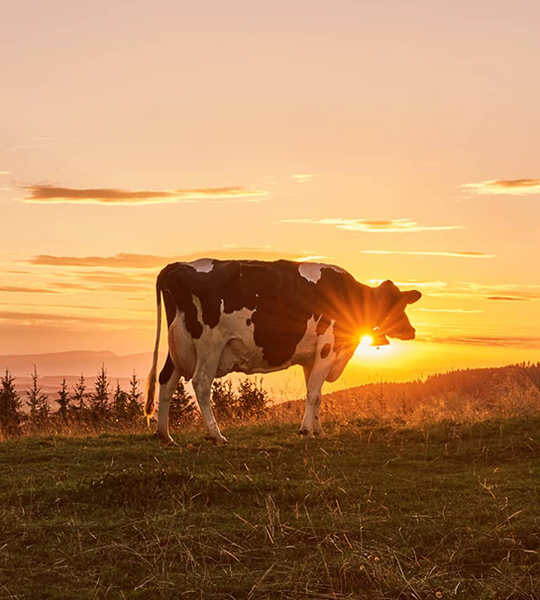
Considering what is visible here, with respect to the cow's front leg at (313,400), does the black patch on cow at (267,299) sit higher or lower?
higher

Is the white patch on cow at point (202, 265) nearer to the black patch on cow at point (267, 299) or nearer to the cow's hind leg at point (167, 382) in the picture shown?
the black patch on cow at point (267, 299)

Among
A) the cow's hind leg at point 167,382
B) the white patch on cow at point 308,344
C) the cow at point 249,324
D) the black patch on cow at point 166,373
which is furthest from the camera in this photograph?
the white patch on cow at point 308,344

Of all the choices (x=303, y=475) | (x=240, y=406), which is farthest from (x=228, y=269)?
(x=240, y=406)

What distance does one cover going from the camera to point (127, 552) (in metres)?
9.32

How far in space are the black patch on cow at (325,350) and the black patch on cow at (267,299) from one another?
28 centimetres

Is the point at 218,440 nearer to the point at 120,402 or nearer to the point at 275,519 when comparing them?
the point at 275,519

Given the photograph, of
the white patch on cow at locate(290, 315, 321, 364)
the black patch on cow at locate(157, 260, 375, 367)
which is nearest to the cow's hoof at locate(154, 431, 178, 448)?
the black patch on cow at locate(157, 260, 375, 367)

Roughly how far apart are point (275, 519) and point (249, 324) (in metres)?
6.82

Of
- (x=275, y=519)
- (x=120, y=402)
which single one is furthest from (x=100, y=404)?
(x=275, y=519)

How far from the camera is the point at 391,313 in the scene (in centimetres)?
1978

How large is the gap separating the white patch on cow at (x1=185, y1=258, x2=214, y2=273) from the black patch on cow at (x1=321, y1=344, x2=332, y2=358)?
2.82m

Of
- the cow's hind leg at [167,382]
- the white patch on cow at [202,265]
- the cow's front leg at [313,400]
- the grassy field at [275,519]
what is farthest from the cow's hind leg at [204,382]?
the cow's front leg at [313,400]

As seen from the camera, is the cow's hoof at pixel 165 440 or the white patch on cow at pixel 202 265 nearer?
the cow's hoof at pixel 165 440

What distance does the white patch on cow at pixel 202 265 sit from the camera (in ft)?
54.9
